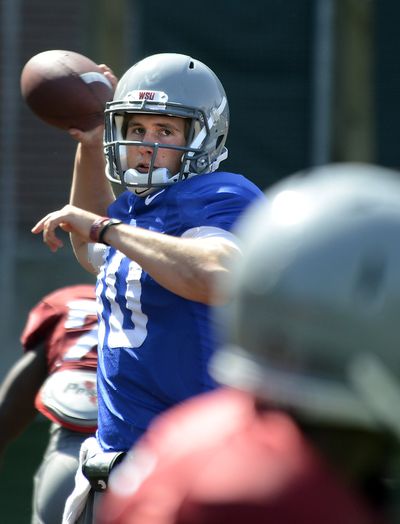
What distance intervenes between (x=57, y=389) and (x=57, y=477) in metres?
0.28

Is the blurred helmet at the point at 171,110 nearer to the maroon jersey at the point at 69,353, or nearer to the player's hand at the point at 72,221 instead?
the player's hand at the point at 72,221

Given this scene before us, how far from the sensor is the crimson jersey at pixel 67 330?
167 inches

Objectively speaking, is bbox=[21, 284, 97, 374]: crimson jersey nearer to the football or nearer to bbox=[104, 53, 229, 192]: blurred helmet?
the football

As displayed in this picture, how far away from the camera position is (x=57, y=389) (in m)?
4.15

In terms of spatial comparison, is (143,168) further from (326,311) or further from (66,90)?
(326,311)

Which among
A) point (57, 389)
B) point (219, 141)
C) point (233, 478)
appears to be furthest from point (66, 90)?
point (233, 478)

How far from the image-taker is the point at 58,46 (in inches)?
349

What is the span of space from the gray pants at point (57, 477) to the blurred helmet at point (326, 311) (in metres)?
2.25

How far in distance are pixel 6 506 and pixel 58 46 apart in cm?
424

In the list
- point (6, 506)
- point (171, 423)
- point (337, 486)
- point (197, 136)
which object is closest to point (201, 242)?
point (197, 136)

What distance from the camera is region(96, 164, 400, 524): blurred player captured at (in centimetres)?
172

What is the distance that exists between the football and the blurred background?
12.7ft

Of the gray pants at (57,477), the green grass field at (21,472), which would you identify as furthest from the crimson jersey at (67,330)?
the green grass field at (21,472)

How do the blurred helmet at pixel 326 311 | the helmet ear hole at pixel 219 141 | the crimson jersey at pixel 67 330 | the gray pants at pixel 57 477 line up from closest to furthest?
the blurred helmet at pixel 326 311 < the helmet ear hole at pixel 219 141 < the gray pants at pixel 57 477 < the crimson jersey at pixel 67 330
